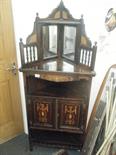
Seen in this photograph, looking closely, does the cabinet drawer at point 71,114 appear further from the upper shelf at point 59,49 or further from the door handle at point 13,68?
the door handle at point 13,68

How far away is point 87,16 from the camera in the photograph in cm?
177

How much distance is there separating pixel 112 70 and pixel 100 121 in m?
0.50

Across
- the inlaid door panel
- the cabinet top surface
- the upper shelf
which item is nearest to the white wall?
the upper shelf

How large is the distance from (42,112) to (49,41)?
73 cm

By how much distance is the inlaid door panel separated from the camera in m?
1.93

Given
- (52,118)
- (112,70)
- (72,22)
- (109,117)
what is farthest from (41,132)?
(72,22)

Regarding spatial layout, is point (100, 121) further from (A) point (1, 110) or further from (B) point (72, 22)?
(A) point (1, 110)

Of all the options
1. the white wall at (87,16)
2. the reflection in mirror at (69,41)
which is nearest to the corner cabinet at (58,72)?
the reflection in mirror at (69,41)

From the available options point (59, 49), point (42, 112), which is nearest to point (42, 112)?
point (42, 112)

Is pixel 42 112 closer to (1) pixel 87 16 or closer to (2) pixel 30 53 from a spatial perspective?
(2) pixel 30 53

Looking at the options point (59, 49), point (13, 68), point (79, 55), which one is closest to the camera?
point (79, 55)

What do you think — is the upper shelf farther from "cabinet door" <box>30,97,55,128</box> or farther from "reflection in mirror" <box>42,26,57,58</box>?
"cabinet door" <box>30,97,55,128</box>

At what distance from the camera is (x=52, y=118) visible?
6.58ft

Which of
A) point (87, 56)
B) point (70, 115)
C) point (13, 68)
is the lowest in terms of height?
point (70, 115)
